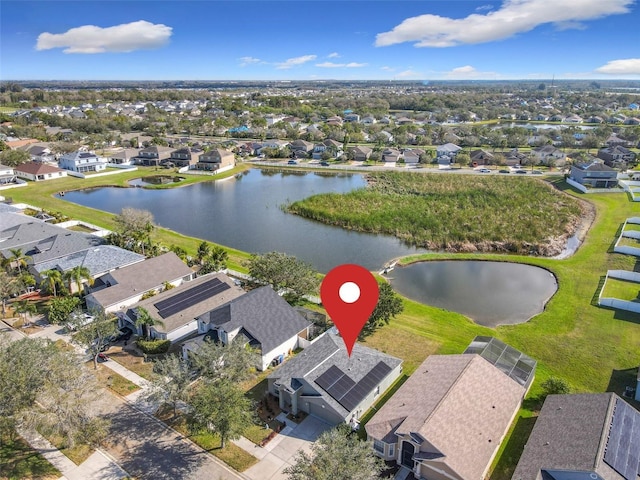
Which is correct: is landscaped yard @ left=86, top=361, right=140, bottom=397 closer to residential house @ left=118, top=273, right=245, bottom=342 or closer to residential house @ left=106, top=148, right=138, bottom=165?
residential house @ left=118, top=273, right=245, bottom=342

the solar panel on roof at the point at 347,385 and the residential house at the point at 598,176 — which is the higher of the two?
the residential house at the point at 598,176

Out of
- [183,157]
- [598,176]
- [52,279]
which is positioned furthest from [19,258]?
[598,176]

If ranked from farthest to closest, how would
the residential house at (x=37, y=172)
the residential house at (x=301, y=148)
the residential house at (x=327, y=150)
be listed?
the residential house at (x=301, y=148) → the residential house at (x=327, y=150) → the residential house at (x=37, y=172)

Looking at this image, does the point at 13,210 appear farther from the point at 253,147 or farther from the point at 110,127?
the point at 110,127

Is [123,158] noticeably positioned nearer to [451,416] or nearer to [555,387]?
[451,416]

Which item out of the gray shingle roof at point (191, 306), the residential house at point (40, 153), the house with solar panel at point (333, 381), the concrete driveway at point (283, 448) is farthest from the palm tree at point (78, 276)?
the residential house at point (40, 153)

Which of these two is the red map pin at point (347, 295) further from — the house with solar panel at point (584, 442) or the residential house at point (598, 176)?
the residential house at point (598, 176)

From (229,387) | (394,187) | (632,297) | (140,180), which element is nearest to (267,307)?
(229,387)
